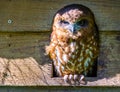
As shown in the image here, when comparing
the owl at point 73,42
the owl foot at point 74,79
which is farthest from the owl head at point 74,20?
the owl foot at point 74,79

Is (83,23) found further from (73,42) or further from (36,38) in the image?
(36,38)

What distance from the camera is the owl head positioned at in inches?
79.5

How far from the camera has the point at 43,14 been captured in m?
2.04

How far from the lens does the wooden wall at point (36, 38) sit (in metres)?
2.00

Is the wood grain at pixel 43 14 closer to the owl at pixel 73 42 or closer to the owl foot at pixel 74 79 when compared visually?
the owl at pixel 73 42

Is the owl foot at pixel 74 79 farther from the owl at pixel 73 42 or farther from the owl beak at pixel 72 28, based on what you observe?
the owl beak at pixel 72 28

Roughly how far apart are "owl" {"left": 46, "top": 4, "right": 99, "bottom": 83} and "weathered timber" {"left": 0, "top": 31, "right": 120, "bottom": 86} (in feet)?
0.11

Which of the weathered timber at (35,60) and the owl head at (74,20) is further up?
the owl head at (74,20)

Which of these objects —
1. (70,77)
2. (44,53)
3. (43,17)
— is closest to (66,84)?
(70,77)

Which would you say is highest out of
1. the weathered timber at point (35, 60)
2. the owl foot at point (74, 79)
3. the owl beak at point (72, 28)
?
the owl beak at point (72, 28)

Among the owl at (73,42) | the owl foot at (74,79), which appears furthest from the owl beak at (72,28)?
the owl foot at (74,79)

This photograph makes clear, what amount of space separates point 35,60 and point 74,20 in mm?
224

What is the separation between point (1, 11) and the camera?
2047mm

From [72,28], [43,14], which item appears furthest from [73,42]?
[43,14]
